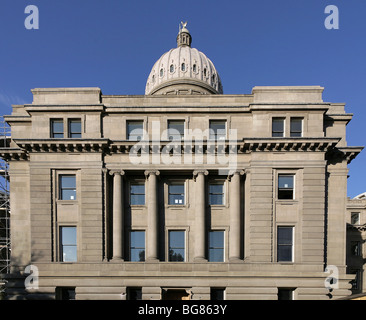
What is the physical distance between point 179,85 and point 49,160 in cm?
3256

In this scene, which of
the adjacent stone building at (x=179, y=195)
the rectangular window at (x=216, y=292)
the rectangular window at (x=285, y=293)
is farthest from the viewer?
the rectangular window at (x=216, y=292)

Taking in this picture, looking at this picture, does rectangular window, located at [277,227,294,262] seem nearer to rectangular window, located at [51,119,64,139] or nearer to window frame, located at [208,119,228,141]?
window frame, located at [208,119,228,141]

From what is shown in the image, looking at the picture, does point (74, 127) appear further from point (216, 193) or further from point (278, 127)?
point (278, 127)

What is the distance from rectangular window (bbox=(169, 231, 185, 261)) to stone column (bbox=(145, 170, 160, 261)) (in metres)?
1.23

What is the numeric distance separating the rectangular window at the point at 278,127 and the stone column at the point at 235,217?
3986 millimetres

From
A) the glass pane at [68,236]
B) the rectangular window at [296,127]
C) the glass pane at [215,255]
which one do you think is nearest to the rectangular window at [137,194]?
the glass pane at [68,236]

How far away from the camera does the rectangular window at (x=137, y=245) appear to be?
2028cm

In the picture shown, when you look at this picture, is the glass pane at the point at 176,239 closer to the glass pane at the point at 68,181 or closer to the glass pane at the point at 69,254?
the glass pane at the point at 69,254

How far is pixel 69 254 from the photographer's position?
1958 centimetres

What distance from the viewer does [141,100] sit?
68.7 ft

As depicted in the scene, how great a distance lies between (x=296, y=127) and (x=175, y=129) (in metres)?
9.26

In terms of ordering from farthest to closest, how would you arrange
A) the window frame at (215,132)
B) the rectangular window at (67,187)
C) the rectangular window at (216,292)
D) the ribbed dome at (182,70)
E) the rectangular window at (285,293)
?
the ribbed dome at (182,70) → the window frame at (215,132) → the rectangular window at (67,187) → the rectangular window at (216,292) → the rectangular window at (285,293)
